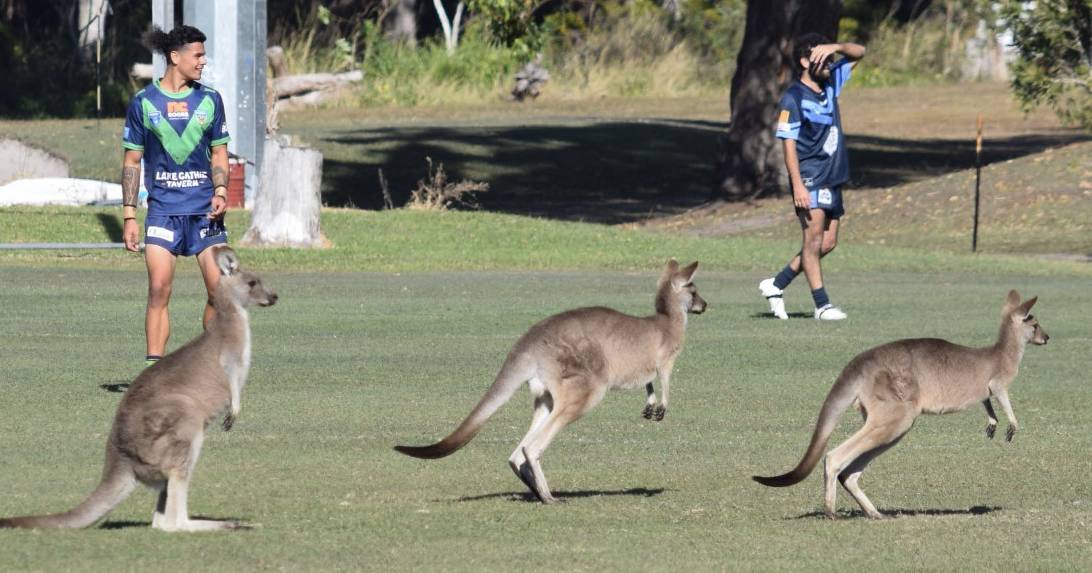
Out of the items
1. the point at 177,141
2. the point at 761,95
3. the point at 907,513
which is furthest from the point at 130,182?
the point at 761,95

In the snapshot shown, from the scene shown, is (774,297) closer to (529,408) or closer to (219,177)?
(529,408)

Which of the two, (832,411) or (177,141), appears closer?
(832,411)

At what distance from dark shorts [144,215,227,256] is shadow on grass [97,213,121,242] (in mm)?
12584

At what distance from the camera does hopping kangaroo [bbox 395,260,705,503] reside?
30.5 feet

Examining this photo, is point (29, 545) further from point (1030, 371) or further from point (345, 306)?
point (345, 306)

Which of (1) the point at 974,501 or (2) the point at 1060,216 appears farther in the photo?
(2) the point at 1060,216

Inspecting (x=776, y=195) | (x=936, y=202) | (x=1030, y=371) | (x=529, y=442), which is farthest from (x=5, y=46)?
(x=529, y=442)

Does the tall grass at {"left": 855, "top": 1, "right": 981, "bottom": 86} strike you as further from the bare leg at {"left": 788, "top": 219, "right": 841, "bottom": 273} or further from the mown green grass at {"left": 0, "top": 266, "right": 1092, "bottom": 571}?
the mown green grass at {"left": 0, "top": 266, "right": 1092, "bottom": 571}

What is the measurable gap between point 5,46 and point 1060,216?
117 feet

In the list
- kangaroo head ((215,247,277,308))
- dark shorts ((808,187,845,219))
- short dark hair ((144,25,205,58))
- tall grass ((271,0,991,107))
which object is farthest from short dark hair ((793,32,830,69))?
tall grass ((271,0,991,107))

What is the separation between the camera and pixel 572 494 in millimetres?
9891

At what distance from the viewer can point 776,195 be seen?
36906 mm

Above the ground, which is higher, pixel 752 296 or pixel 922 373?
pixel 922 373

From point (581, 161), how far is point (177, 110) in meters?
33.0
